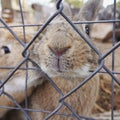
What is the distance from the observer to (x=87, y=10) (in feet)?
5.43

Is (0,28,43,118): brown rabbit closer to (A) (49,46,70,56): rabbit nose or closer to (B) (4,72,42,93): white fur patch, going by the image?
(B) (4,72,42,93): white fur patch

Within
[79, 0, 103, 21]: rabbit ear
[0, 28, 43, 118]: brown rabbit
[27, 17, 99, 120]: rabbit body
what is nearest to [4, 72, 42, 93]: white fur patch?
[0, 28, 43, 118]: brown rabbit

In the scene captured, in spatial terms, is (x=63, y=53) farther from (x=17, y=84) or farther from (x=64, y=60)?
(x=17, y=84)

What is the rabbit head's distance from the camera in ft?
3.42

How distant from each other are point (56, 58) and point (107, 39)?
3.12 meters

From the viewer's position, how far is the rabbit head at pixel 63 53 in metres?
1.04

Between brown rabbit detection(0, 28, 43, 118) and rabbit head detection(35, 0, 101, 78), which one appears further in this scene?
brown rabbit detection(0, 28, 43, 118)

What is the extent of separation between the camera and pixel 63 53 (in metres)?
1.03

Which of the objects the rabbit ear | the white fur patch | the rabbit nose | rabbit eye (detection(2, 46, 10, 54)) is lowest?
the white fur patch

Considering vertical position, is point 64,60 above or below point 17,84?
above

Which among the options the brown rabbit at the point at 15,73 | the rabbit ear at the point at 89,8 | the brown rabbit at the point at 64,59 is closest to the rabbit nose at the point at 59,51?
the brown rabbit at the point at 64,59

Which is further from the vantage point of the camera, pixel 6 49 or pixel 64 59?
pixel 6 49

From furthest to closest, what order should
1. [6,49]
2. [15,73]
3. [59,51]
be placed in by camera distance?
[6,49], [15,73], [59,51]

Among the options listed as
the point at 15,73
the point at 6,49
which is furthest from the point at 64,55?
the point at 6,49
